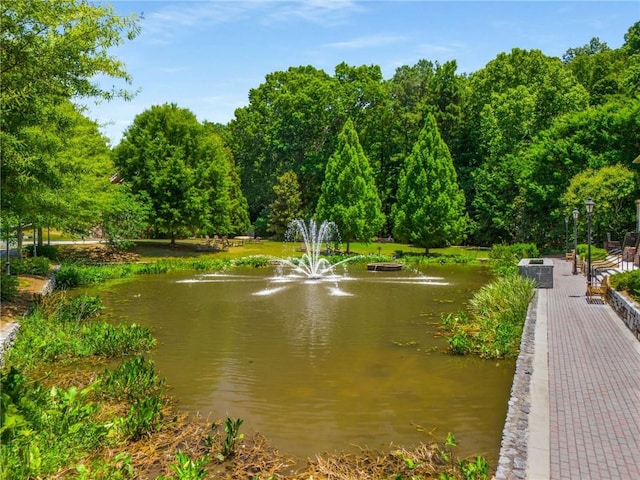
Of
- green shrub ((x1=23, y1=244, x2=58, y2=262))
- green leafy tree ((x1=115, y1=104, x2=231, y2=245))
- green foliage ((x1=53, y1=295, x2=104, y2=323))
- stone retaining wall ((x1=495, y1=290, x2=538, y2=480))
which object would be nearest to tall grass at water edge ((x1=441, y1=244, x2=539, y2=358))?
stone retaining wall ((x1=495, y1=290, x2=538, y2=480))

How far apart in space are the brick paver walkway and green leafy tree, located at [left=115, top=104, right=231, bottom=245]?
35735mm

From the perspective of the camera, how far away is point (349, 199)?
49.2 m

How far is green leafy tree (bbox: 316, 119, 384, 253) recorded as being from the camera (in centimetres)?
4869

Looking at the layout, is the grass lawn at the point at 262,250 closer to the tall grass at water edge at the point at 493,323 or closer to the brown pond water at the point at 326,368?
the brown pond water at the point at 326,368

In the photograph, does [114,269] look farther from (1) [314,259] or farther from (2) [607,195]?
(2) [607,195]

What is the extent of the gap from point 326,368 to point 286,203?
154 ft

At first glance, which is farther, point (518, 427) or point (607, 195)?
point (607, 195)

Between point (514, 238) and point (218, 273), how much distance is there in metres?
30.0

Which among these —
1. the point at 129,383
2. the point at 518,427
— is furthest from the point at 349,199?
the point at 518,427

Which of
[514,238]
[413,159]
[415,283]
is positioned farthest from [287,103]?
[415,283]

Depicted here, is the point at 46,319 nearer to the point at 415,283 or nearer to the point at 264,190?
the point at 415,283

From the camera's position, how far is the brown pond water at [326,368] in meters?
9.69

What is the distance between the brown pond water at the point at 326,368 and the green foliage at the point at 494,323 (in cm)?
53

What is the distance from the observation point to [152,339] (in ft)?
50.4
